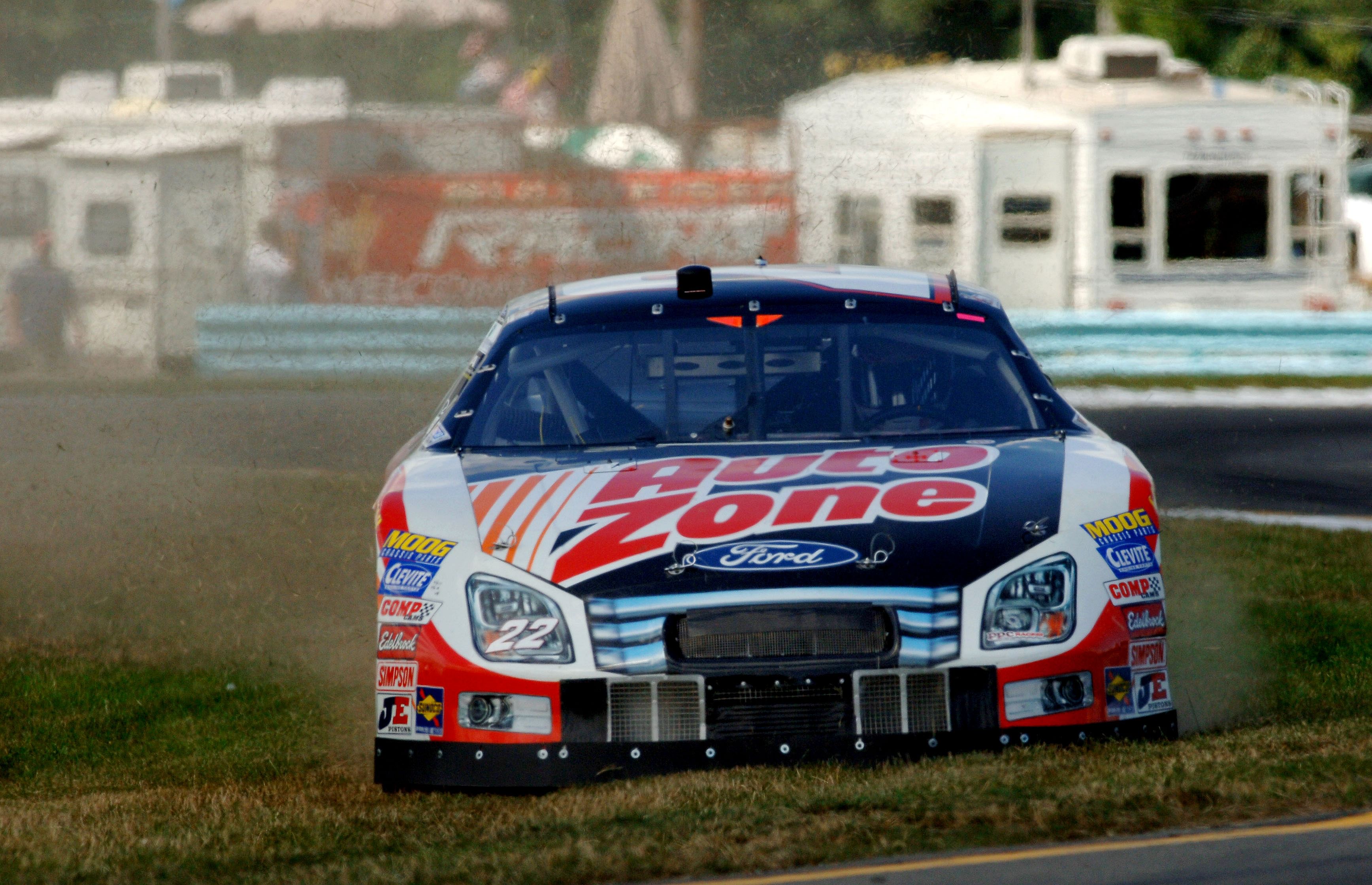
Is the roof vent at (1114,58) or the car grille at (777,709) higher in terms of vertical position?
the roof vent at (1114,58)

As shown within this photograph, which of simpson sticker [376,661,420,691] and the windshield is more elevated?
the windshield

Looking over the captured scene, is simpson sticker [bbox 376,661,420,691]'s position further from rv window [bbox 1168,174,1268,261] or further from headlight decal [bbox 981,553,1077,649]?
rv window [bbox 1168,174,1268,261]

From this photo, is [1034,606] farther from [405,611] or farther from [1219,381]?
[1219,381]

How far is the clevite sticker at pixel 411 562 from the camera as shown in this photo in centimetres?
462

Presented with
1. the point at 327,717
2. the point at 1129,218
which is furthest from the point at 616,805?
the point at 1129,218

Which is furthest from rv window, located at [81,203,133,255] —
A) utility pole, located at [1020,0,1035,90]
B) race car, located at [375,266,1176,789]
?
utility pole, located at [1020,0,1035,90]

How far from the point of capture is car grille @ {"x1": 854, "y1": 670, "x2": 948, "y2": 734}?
4.37 m

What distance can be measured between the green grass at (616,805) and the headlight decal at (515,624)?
0.34 m

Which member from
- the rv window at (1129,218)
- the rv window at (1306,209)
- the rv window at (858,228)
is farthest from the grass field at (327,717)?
the rv window at (1306,209)

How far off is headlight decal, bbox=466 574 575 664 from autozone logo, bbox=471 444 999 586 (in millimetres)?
71

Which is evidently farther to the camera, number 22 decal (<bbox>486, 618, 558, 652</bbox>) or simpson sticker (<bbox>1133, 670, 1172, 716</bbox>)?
simpson sticker (<bbox>1133, 670, 1172, 716</bbox>)

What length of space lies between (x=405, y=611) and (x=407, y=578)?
0.09 meters

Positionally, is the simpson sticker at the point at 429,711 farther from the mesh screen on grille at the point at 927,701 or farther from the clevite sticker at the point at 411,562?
the mesh screen on grille at the point at 927,701

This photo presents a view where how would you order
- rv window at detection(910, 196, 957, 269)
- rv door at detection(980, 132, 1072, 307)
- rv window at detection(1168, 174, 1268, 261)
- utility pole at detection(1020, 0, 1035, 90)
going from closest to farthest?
rv window at detection(910, 196, 957, 269) < utility pole at detection(1020, 0, 1035, 90) < rv door at detection(980, 132, 1072, 307) < rv window at detection(1168, 174, 1268, 261)
